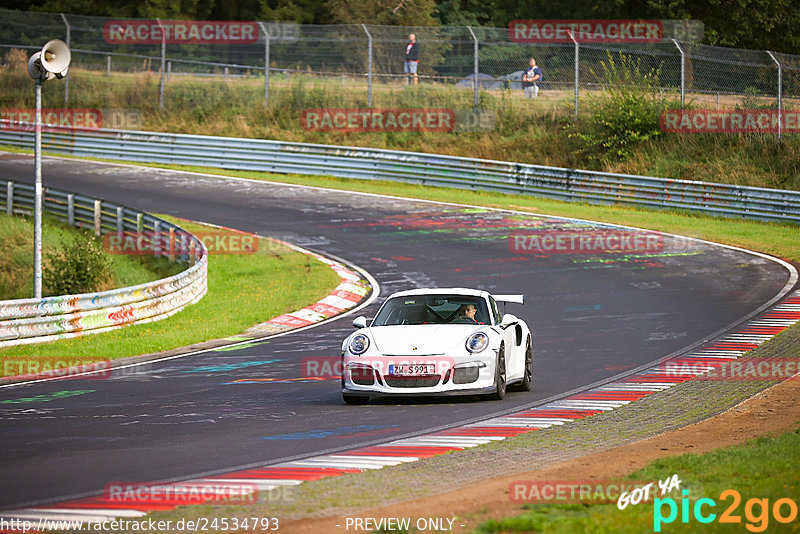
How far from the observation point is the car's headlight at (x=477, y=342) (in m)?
11.9

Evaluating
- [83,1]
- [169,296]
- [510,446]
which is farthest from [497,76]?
[83,1]

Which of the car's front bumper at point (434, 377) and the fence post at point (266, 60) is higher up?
the fence post at point (266, 60)

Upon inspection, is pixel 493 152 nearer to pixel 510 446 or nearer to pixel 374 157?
pixel 374 157

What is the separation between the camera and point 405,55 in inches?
1529

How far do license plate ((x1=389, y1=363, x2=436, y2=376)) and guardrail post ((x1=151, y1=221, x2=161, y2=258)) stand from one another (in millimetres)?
15800

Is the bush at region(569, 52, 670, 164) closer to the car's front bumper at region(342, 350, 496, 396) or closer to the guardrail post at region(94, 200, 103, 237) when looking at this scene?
the guardrail post at region(94, 200, 103, 237)

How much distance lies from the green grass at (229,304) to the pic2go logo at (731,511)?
38.4ft

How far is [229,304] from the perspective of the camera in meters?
21.9

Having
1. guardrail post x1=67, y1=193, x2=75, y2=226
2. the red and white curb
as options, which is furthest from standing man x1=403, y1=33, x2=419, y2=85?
the red and white curb

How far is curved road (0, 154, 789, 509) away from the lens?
948cm

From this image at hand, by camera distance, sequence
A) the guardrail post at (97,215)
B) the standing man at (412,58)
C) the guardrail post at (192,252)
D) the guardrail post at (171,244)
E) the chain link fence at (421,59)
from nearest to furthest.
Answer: the guardrail post at (192,252) < the guardrail post at (171,244) < the guardrail post at (97,215) < the chain link fence at (421,59) < the standing man at (412,58)

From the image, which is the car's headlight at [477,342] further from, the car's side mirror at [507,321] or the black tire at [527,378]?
the black tire at [527,378]

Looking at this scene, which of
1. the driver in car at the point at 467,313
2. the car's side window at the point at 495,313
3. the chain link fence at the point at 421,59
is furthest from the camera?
the chain link fence at the point at 421,59

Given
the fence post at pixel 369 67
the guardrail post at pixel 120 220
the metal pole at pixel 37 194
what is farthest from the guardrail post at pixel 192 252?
the fence post at pixel 369 67
